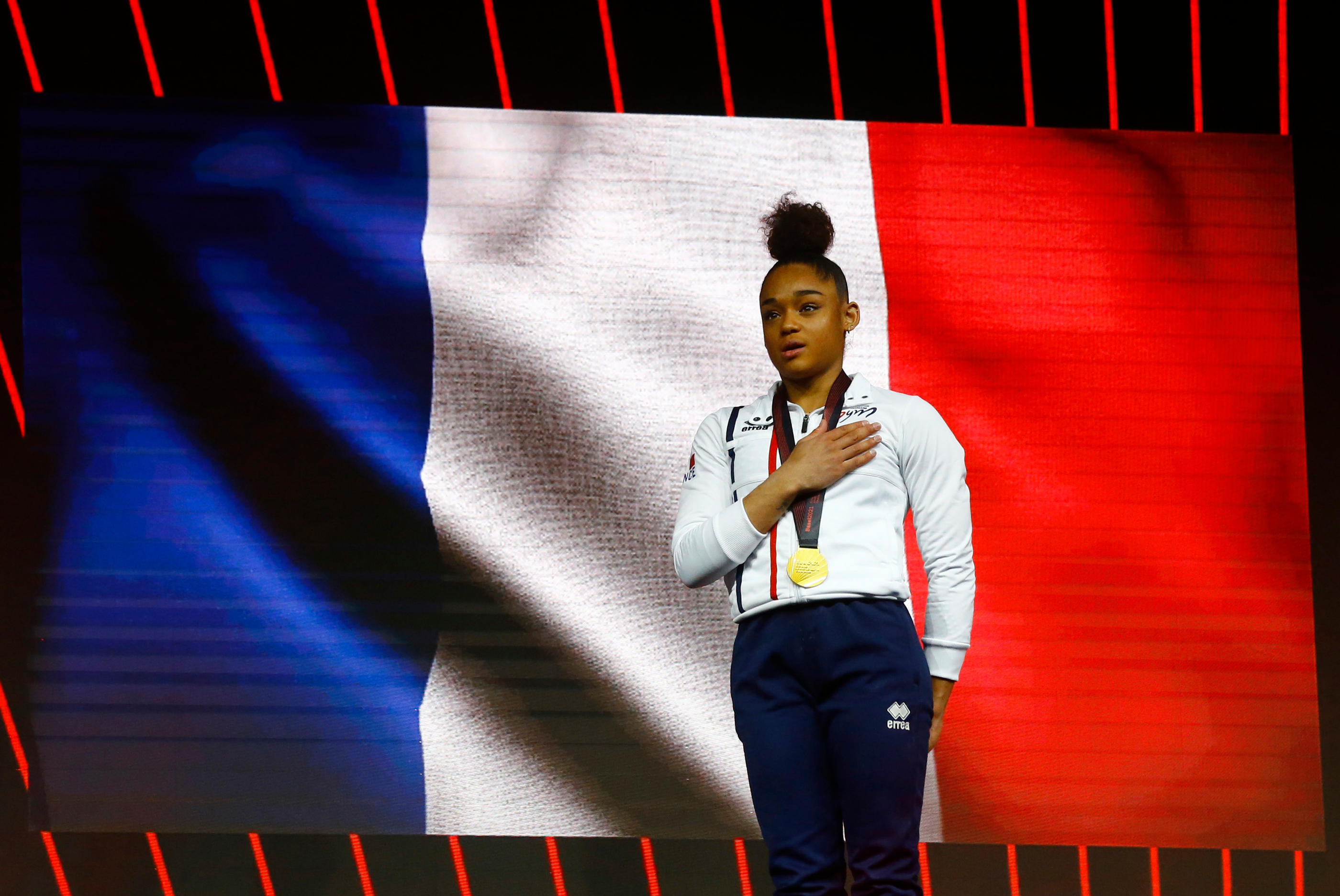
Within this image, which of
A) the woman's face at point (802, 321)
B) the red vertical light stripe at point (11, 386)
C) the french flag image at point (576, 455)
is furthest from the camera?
the red vertical light stripe at point (11, 386)

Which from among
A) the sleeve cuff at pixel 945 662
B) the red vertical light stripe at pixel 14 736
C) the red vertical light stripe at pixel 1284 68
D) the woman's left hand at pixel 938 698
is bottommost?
the red vertical light stripe at pixel 14 736

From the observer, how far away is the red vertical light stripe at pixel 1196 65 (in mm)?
2992

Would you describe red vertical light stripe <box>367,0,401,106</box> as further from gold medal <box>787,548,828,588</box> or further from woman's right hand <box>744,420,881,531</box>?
gold medal <box>787,548,828,588</box>

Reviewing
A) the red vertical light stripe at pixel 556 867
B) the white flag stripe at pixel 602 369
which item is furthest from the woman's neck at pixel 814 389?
the red vertical light stripe at pixel 556 867

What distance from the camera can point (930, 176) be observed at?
2930mm

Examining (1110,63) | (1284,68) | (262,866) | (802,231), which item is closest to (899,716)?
(802,231)

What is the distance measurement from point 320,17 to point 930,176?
71.1 inches

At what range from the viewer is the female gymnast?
5.41 ft

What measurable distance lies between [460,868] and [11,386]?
6.10ft

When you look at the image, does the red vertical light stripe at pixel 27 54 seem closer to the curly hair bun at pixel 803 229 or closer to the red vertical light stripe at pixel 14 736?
the red vertical light stripe at pixel 14 736

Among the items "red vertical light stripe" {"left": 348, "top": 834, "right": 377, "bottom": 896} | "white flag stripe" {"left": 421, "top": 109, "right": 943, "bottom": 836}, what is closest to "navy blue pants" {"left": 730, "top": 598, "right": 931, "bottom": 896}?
"white flag stripe" {"left": 421, "top": 109, "right": 943, "bottom": 836}

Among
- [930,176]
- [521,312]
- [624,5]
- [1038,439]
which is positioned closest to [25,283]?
[521,312]

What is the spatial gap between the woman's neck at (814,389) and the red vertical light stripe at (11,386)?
7.51 ft

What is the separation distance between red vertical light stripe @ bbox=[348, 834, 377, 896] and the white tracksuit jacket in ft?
5.17
